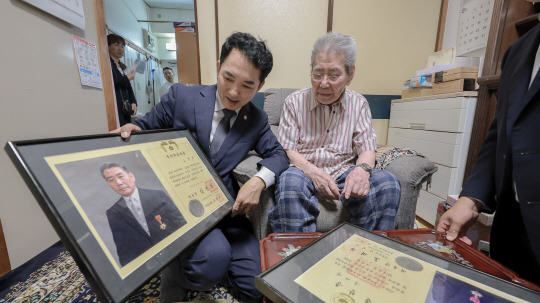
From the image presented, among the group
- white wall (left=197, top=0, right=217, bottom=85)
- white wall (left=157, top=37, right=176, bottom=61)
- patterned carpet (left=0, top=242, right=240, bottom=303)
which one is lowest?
patterned carpet (left=0, top=242, right=240, bottom=303)

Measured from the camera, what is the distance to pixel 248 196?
87cm

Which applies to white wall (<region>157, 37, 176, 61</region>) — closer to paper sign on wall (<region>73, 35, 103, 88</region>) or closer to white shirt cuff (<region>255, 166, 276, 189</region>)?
paper sign on wall (<region>73, 35, 103, 88</region>)

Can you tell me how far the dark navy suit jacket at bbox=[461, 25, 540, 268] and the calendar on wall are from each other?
157cm

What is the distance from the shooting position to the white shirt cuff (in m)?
0.94

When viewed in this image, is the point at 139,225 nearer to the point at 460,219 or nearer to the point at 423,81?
the point at 460,219

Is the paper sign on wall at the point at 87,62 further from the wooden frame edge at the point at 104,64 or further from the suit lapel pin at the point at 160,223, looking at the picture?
the suit lapel pin at the point at 160,223

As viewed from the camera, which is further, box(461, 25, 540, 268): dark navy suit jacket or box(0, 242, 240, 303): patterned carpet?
box(0, 242, 240, 303): patterned carpet

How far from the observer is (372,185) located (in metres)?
0.97

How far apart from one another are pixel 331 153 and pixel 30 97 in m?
1.45

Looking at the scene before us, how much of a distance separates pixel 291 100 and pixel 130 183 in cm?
92

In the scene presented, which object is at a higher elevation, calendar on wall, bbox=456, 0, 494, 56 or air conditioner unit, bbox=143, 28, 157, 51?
air conditioner unit, bbox=143, 28, 157, 51

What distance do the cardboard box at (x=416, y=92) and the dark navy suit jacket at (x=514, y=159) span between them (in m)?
1.21

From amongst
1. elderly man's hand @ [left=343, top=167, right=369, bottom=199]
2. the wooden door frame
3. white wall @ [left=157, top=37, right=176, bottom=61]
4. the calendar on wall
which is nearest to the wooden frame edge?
the wooden door frame

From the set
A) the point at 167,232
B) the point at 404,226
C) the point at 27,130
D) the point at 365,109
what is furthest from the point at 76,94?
the point at 404,226
